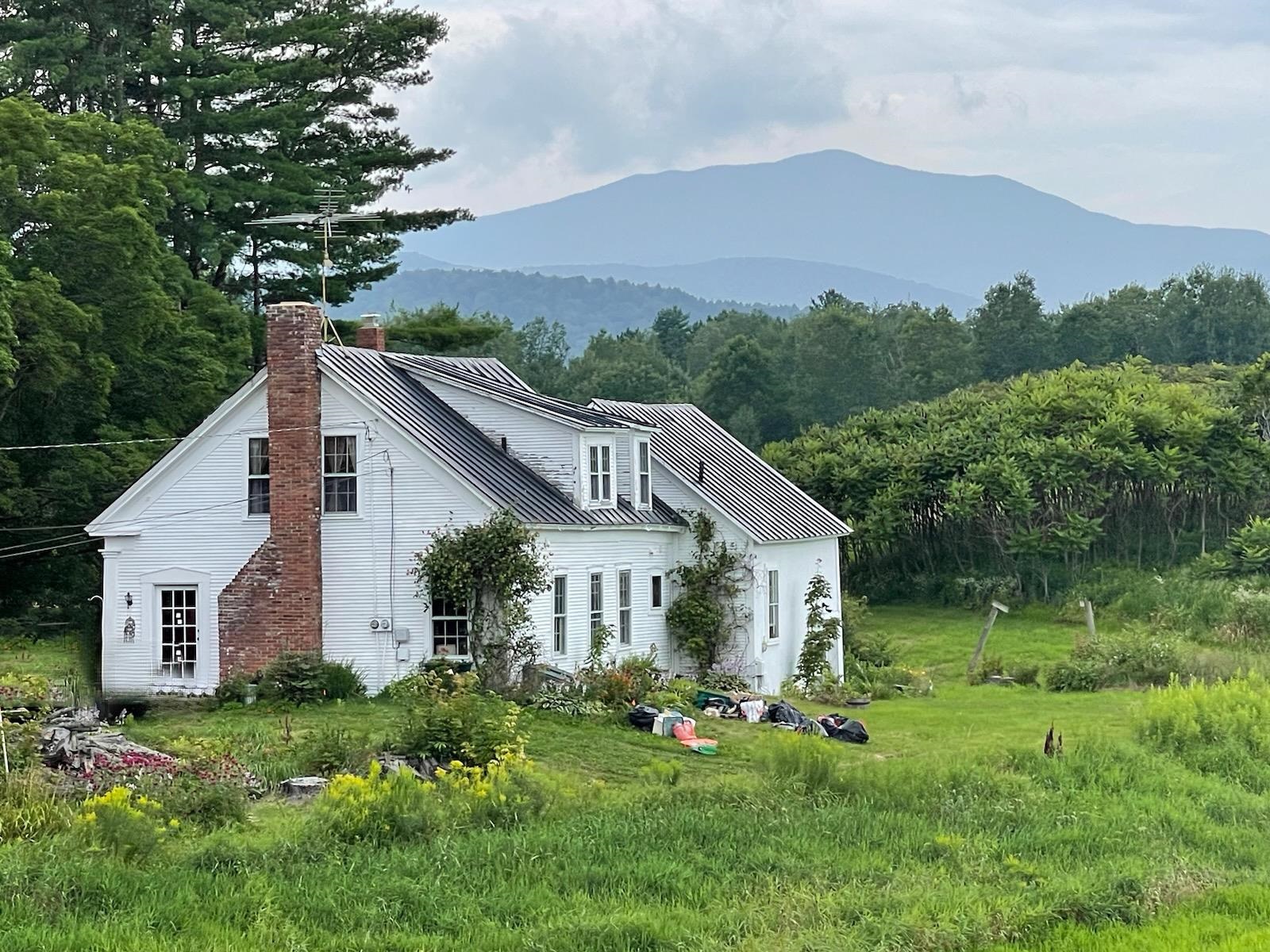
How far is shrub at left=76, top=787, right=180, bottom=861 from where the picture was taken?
13211 mm

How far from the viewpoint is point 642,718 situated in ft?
80.9

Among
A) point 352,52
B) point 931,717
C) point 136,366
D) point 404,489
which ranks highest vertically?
point 352,52

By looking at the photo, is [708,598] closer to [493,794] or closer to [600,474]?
[600,474]

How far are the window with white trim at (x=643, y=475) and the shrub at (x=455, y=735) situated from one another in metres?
12.5

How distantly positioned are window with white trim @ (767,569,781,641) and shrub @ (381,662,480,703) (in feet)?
30.1

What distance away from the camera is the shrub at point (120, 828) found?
1321cm

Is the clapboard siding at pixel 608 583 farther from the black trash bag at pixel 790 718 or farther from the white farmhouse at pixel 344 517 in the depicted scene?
the black trash bag at pixel 790 718

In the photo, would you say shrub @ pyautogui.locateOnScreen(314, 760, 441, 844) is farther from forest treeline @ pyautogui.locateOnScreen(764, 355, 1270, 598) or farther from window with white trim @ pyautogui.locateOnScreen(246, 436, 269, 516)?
forest treeline @ pyautogui.locateOnScreen(764, 355, 1270, 598)

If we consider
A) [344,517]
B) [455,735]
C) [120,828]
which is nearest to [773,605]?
[344,517]

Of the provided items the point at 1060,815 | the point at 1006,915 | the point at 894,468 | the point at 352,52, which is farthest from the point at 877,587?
the point at 1006,915

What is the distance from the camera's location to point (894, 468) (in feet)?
172

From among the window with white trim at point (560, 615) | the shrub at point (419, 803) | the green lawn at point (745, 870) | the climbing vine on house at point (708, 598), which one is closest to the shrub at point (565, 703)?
the window with white trim at point (560, 615)

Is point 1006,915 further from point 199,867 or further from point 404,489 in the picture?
point 404,489

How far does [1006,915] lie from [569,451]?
58.7 ft
